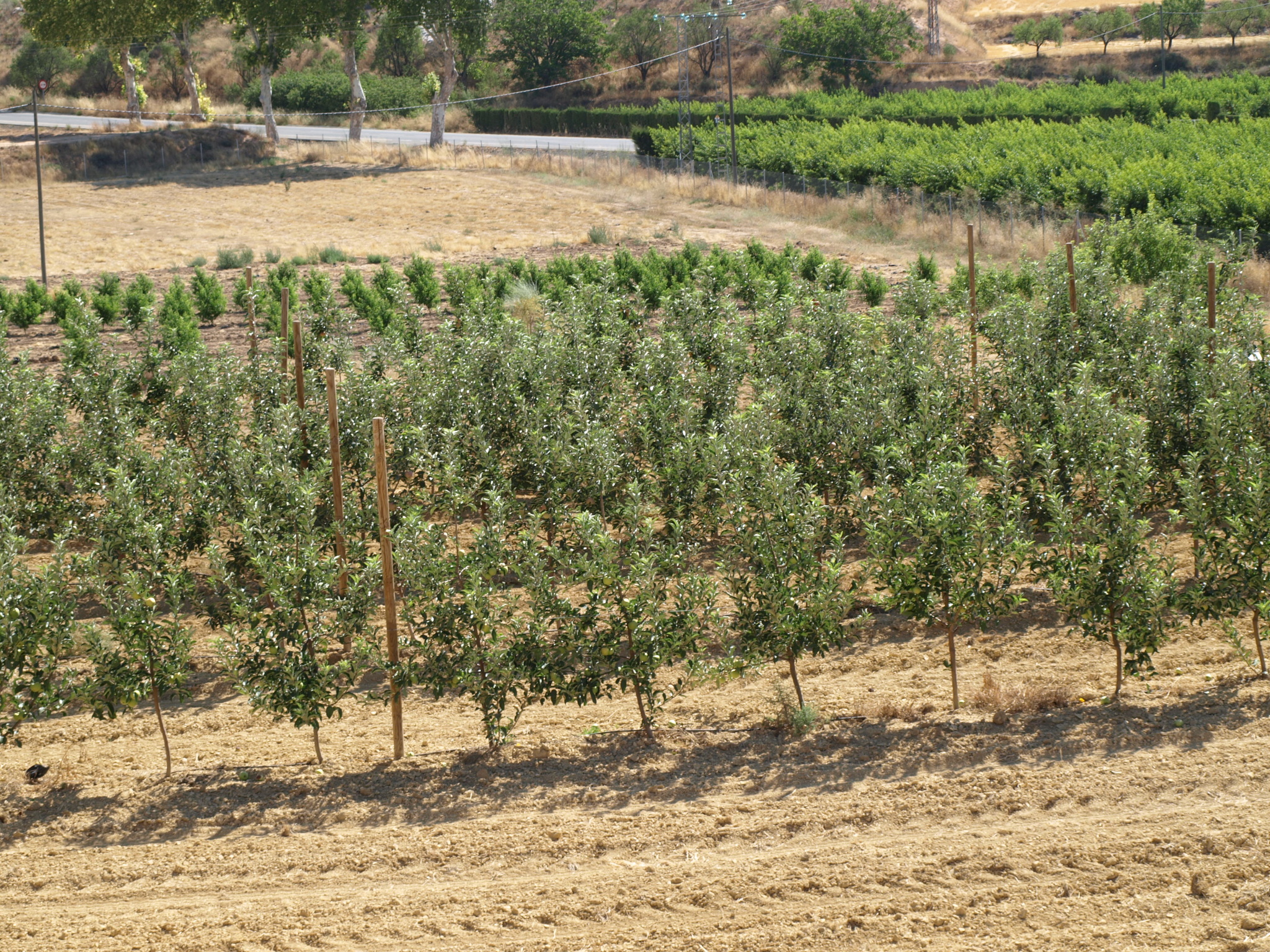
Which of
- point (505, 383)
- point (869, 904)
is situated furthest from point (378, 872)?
point (505, 383)

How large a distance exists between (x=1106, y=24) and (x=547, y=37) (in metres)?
35.6

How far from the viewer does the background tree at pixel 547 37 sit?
7562 cm

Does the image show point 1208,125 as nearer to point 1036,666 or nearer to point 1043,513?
point 1043,513

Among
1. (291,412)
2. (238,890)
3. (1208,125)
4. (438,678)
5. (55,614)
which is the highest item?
(1208,125)

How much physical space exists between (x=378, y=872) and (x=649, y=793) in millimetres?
1875

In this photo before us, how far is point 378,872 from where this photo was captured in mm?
7910

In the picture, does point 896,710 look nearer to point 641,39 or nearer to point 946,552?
point 946,552

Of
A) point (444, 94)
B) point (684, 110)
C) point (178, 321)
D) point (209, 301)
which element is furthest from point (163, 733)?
point (444, 94)

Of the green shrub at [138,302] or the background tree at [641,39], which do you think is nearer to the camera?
the green shrub at [138,302]

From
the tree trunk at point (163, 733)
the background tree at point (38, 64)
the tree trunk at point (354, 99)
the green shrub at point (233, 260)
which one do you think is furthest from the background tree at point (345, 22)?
the tree trunk at point (163, 733)

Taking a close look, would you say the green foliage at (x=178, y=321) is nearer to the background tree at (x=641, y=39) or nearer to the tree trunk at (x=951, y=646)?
the tree trunk at (x=951, y=646)

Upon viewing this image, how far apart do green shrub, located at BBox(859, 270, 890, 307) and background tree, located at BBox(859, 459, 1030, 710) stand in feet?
50.3

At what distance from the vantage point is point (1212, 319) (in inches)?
600

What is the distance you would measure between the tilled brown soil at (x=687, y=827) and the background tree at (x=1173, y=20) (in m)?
77.0
